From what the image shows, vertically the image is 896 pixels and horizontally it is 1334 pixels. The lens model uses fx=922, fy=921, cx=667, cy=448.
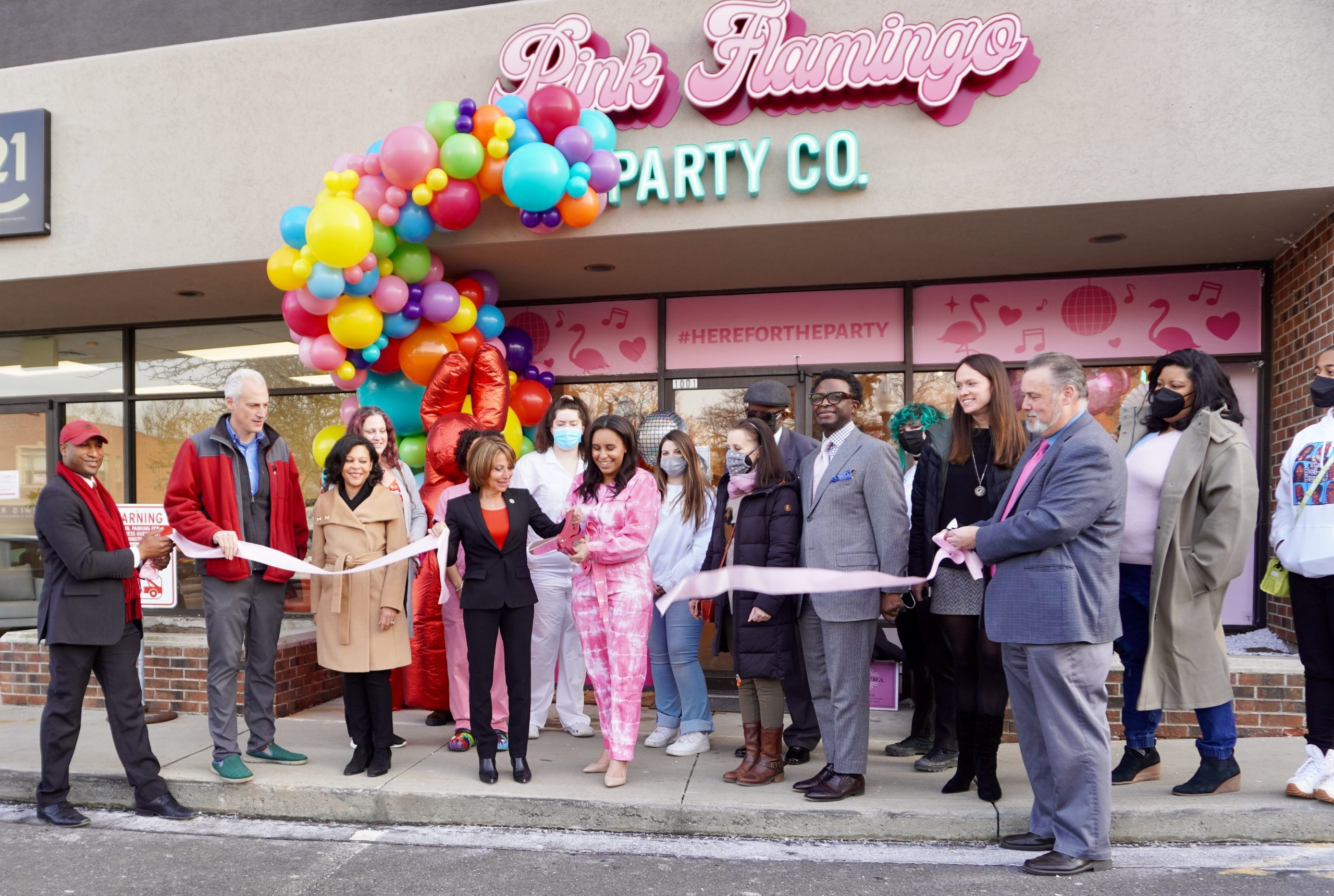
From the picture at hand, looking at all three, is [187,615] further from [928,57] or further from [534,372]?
[928,57]

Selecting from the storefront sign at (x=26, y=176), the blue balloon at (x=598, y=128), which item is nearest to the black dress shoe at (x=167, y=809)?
the blue balloon at (x=598, y=128)

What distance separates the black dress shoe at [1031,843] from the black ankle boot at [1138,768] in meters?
0.83

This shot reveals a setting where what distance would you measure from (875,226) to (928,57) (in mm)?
1123

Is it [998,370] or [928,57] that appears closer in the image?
[998,370]

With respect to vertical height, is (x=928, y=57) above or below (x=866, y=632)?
above

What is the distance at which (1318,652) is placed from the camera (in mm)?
4281

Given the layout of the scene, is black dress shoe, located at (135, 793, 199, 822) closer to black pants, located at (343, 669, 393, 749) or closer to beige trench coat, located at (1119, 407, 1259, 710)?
black pants, located at (343, 669, 393, 749)

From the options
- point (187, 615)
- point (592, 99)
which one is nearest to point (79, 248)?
point (187, 615)

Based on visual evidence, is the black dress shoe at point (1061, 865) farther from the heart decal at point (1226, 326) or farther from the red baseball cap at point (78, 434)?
the heart decal at point (1226, 326)

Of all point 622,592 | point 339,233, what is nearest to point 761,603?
point 622,592

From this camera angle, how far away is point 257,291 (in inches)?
319

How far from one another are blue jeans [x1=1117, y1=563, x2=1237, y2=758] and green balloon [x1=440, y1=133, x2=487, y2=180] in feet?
Answer: 14.6

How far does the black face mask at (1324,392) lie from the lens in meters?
4.26

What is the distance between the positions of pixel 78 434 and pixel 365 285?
2084 mm
